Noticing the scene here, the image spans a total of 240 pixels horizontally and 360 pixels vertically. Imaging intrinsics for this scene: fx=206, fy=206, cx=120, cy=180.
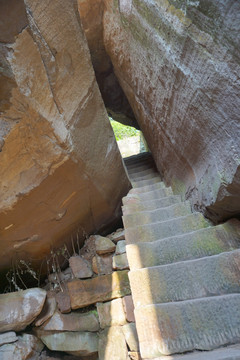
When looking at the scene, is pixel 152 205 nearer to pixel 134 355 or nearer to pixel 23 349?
pixel 134 355

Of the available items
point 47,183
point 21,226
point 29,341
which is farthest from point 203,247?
point 29,341

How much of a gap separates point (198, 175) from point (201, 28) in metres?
1.10

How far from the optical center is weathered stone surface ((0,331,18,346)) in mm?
1892

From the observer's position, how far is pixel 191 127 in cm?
171

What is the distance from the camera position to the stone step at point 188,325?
1.03 meters

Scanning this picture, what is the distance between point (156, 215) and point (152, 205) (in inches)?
13.0

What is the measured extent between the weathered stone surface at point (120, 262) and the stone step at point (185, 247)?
0.79 m

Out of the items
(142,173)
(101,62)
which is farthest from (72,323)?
(101,62)

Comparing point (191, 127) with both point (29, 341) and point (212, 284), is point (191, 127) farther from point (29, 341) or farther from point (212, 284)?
point (29, 341)

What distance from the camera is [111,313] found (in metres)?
2.03

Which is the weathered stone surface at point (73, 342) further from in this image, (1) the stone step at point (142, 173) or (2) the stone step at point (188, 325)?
(1) the stone step at point (142, 173)

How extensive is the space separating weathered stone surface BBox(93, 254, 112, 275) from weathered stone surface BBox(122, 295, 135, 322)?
377 millimetres

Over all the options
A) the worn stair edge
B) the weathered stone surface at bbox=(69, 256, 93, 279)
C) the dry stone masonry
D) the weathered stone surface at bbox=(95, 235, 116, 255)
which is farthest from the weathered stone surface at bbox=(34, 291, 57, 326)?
the worn stair edge

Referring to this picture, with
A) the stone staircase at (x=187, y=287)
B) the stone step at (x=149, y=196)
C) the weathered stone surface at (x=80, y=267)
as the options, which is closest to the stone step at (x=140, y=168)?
the stone step at (x=149, y=196)
